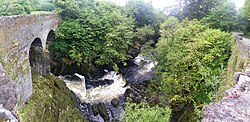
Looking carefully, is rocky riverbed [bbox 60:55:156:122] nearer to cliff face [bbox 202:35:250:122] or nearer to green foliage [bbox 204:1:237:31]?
green foliage [bbox 204:1:237:31]

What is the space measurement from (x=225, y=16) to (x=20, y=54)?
16984 millimetres

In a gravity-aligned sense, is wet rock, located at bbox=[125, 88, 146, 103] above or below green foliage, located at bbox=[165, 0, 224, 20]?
below

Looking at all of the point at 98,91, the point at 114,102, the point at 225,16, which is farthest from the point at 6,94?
the point at 225,16

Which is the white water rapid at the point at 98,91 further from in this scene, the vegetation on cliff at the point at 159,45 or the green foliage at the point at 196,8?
the green foliage at the point at 196,8

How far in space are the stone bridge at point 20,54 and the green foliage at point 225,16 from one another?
14870 mm

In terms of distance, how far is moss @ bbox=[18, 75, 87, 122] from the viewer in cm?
1318

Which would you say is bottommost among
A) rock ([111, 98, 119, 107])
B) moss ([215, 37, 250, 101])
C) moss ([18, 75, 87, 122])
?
rock ([111, 98, 119, 107])

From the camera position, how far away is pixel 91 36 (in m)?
21.9

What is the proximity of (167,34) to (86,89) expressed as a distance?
29.8ft

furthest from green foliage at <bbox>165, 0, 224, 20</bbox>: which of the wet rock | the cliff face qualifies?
the cliff face

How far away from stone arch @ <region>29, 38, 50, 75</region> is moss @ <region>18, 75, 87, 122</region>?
726 millimetres

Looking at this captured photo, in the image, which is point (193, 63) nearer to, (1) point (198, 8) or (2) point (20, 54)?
(2) point (20, 54)

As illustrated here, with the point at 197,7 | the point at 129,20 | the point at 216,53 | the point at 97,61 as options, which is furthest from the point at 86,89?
the point at 197,7

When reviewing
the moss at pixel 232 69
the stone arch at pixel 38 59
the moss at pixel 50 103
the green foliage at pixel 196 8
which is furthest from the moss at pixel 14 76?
the green foliage at pixel 196 8
